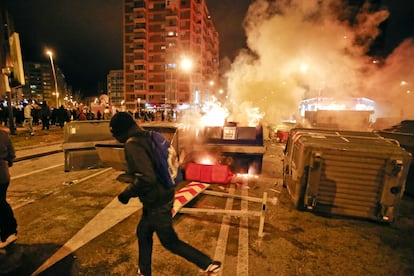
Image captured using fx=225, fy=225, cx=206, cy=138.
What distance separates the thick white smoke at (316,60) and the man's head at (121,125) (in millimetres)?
16323

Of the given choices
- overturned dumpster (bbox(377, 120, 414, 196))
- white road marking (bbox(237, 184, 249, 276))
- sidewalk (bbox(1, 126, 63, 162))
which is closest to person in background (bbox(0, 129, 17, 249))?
white road marking (bbox(237, 184, 249, 276))

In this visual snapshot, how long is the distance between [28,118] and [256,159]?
14.3m

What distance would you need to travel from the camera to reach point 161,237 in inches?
94.1

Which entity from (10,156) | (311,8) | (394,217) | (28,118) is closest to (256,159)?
(394,217)

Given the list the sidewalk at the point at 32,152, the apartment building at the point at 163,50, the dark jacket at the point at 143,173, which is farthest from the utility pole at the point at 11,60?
the apartment building at the point at 163,50

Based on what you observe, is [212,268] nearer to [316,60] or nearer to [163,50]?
[316,60]

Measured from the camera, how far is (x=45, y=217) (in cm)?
432

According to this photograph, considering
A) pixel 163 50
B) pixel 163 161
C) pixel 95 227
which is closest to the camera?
pixel 163 161

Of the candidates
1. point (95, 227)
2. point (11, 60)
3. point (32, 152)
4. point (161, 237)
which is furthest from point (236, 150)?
point (11, 60)

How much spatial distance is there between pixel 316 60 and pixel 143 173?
60.1 ft

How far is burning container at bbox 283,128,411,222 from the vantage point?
13.6 ft

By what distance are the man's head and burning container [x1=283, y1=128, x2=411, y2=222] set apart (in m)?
3.59

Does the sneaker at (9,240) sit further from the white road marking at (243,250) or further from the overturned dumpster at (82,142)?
the overturned dumpster at (82,142)

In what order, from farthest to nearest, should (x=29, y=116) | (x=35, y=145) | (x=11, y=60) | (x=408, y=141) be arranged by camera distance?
(x=29, y=116), (x=11, y=60), (x=35, y=145), (x=408, y=141)
